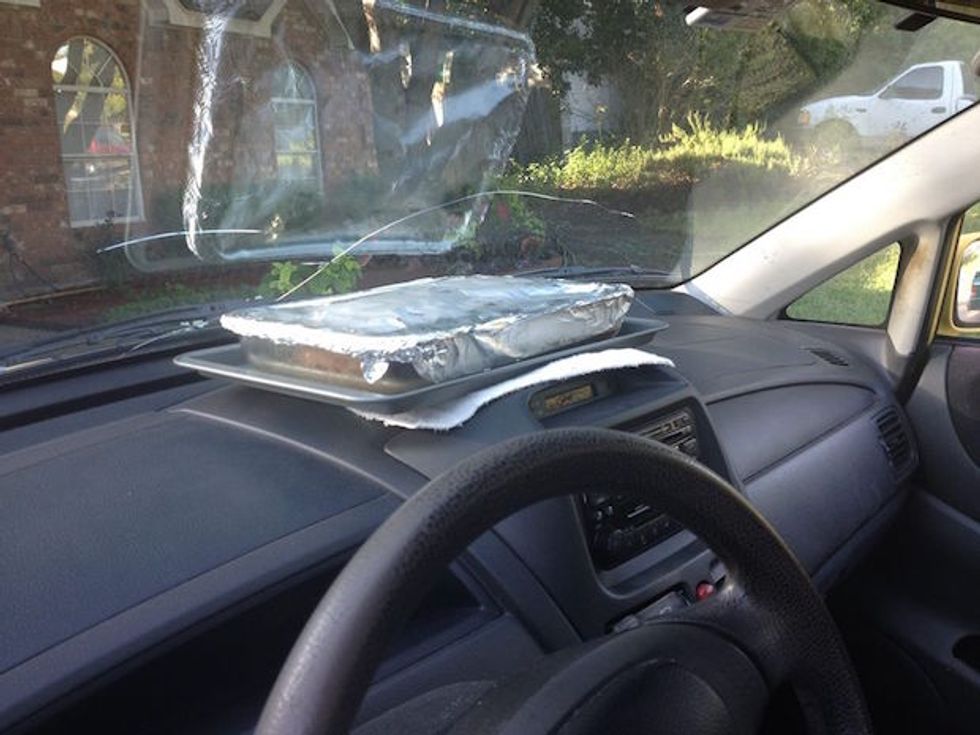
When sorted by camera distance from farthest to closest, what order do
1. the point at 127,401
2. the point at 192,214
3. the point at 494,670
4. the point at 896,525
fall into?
1. the point at 896,525
2. the point at 192,214
3. the point at 127,401
4. the point at 494,670

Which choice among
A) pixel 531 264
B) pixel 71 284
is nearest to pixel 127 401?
pixel 71 284

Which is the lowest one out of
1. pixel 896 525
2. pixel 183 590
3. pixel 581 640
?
pixel 896 525

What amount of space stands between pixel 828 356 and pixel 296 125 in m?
1.96

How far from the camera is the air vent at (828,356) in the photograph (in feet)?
11.2

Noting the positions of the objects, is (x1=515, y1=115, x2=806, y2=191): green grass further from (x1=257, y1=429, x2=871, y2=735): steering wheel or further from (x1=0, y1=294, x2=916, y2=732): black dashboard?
(x1=257, y1=429, x2=871, y2=735): steering wheel

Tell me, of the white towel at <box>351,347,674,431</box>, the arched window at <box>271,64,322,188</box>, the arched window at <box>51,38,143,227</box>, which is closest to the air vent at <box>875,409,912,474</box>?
the white towel at <box>351,347,674,431</box>

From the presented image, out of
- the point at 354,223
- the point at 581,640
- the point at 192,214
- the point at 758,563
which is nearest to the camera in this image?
the point at 758,563

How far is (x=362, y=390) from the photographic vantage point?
173 centimetres

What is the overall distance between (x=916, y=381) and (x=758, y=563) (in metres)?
2.51

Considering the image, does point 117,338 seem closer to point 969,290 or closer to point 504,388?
point 504,388

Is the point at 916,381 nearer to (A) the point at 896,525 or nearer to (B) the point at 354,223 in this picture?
(A) the point at 896,525

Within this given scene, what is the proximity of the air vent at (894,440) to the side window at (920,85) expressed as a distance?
1150 millimetres

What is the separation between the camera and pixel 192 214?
8.59 ft

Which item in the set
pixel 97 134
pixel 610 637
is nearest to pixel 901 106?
pixel 97 134
